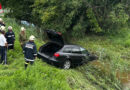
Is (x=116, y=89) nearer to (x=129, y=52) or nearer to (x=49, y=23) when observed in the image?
(x=129, y=52)

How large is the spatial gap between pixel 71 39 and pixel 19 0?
7.79 metres

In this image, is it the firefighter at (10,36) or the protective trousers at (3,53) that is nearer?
the protective trousers at (3,53)

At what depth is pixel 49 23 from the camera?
15.7m

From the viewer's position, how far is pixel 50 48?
8.48 m

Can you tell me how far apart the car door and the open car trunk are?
2.71 feet

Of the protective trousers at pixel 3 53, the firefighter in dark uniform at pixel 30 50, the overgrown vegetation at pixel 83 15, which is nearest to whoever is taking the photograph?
the firefighter in dark uniform at pixel 30 50

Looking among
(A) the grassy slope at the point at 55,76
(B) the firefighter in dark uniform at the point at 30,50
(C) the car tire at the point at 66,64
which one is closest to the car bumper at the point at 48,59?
(A) the grassy slope at the point at 55,76

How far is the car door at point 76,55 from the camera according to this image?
8367 mm

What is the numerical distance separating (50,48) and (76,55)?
1349mm

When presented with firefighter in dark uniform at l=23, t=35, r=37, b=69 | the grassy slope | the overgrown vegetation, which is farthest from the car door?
the overgrown vegetation

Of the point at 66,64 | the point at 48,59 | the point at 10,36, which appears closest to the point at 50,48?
the point at 48,59

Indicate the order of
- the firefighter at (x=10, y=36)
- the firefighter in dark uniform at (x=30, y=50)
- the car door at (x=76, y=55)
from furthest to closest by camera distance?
the car door at (x=76, y=55) < the firefighter at (x=10, y=36) < the firefighter in dark uniform at (x=30, y=50)

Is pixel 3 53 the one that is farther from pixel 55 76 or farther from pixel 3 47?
pixel 55 76

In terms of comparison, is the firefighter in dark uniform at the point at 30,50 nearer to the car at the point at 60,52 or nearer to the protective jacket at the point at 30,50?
the protective jacket at the point at 30,50
